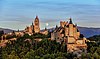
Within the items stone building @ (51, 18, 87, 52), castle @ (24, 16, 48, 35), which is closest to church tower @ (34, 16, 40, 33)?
castle @ (24, 16, 48, 35)

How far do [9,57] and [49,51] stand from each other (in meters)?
5.22

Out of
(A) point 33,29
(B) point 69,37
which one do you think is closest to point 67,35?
(B) point 69,37

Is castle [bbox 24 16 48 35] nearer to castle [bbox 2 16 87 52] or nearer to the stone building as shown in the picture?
castle [bbox 2 16 87 52]

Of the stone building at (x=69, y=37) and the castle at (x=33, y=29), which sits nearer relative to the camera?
the stone building at (x=69, y=37)

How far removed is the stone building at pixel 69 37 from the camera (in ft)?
166

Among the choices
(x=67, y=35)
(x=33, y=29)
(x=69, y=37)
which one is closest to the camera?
(x=69, y=37)

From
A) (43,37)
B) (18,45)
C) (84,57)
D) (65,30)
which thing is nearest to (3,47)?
(18,45)

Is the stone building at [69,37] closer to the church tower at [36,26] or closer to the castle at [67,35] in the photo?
the castle at [67,35]

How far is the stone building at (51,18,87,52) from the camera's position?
5065 centimetres

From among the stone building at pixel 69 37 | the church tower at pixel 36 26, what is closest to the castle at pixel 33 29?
the church tower at pixel 36 26

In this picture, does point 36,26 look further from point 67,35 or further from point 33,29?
point 67,35

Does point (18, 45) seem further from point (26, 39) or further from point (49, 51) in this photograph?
point (49, 51)

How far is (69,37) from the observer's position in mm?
51969

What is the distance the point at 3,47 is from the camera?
5741 centimetres
